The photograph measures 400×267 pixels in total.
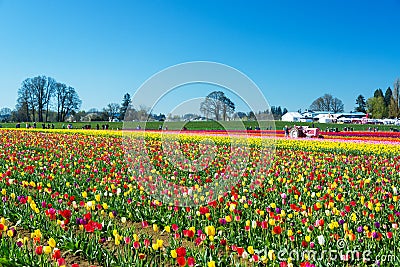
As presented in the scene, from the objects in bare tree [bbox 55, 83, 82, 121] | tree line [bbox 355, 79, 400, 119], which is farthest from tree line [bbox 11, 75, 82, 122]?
tree line [bbox 355, 79, 400, 119]

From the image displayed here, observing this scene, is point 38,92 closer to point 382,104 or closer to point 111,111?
point 111,111

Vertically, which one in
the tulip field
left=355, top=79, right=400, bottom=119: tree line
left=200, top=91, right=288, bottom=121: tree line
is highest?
left=355, top=79, right=400, bottom=119: tree line

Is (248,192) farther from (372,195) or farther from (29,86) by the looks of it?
(29,86)

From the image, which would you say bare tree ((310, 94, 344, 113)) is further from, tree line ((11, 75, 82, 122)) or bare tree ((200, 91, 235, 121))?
bare tree ((200, 91, 235, 121))

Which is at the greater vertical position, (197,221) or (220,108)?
(220,108)

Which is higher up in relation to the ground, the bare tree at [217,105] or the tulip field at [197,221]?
the bare tree at [217,105]

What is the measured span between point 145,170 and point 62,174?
5.43ft

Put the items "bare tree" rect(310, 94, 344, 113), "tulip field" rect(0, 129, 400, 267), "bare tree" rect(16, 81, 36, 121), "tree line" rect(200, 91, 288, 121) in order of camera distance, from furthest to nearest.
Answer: "bare tree" rect(310, 94, 344, 113) → "bare tree" rect(16, 81, 36, 121) → "tree line" rect(200, 91, 288, 121) → "tulip field" rect(0, 129, 400, 267)

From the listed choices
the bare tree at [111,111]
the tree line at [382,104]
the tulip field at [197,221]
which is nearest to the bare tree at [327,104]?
the tree line at [382,104]

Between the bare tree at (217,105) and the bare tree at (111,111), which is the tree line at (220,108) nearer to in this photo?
the bare tree at (217,105)

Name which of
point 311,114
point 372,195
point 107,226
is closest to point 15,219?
point 107,226

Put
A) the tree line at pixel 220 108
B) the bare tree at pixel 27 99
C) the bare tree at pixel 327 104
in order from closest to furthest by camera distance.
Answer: the tree line at pixel 220 108 → the bare tree at pixel 27 99 → the bare tree at pixel 327 104

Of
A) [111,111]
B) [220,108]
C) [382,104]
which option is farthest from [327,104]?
[220,108]

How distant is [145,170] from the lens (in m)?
8.20
